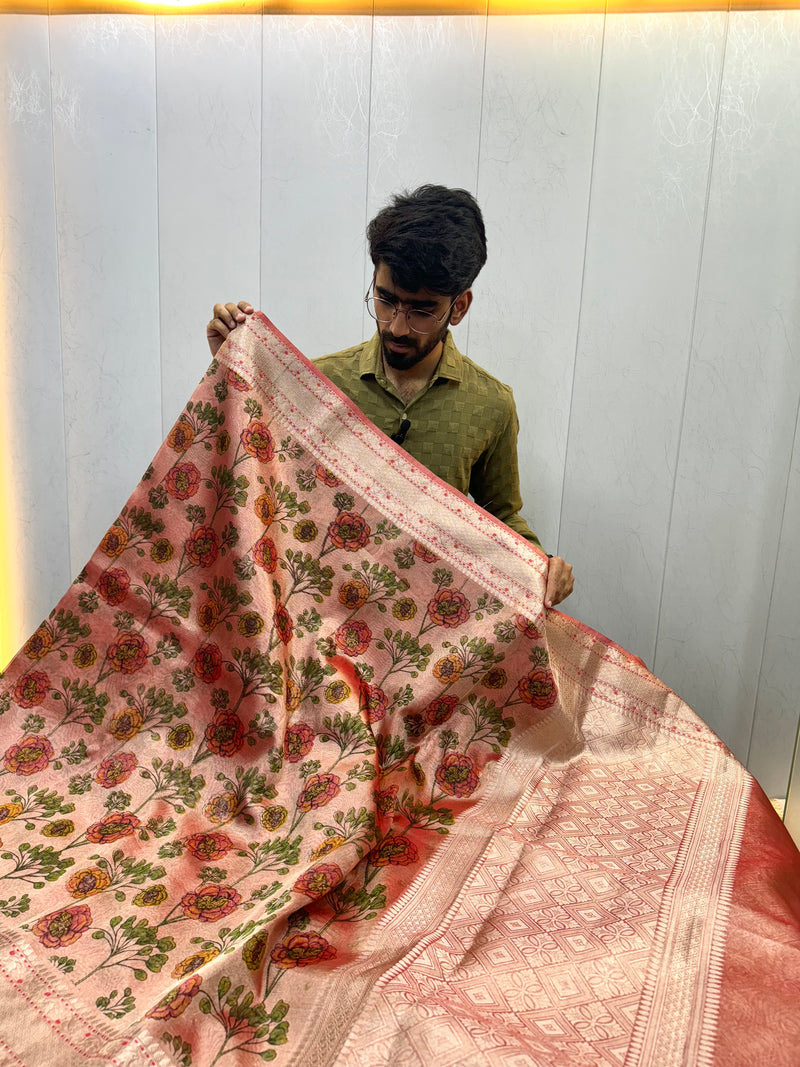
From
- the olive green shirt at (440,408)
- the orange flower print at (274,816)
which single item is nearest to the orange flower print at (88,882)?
the orange flower print at (274,816)

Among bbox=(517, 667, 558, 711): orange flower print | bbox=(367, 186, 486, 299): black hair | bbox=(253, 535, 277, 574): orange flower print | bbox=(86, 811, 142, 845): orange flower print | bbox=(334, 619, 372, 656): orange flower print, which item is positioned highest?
bbox=(367, 186, 486, 299): black hair

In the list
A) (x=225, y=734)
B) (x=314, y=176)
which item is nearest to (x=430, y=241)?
(x=314, y=176)

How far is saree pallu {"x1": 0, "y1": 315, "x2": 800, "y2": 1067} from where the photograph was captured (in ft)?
3.20

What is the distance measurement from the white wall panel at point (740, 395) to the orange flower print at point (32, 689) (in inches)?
59.1

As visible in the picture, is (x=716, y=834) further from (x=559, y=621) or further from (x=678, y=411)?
(x=678, y=411)

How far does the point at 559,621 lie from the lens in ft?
5.23

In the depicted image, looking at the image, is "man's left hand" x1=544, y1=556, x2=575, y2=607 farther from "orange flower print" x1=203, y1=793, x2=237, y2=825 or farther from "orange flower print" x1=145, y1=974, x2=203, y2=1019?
"orange flower print" x1=145, y1=974, x2=203, y2=1019

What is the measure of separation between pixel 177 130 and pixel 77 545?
1135mm

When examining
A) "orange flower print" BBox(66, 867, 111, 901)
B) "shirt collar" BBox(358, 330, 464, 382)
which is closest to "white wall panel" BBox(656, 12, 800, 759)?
"shirt collar" BBox(358, 330, 464, 382)

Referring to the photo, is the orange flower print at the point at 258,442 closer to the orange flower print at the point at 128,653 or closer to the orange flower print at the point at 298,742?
the orange flower print at the point at 128,653

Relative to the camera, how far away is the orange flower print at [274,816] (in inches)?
50.9

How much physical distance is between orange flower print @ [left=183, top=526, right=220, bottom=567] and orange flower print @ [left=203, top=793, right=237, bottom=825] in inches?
15.4

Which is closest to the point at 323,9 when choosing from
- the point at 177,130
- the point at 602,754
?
the point at 177,130

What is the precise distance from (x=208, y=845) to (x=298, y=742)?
206mm
